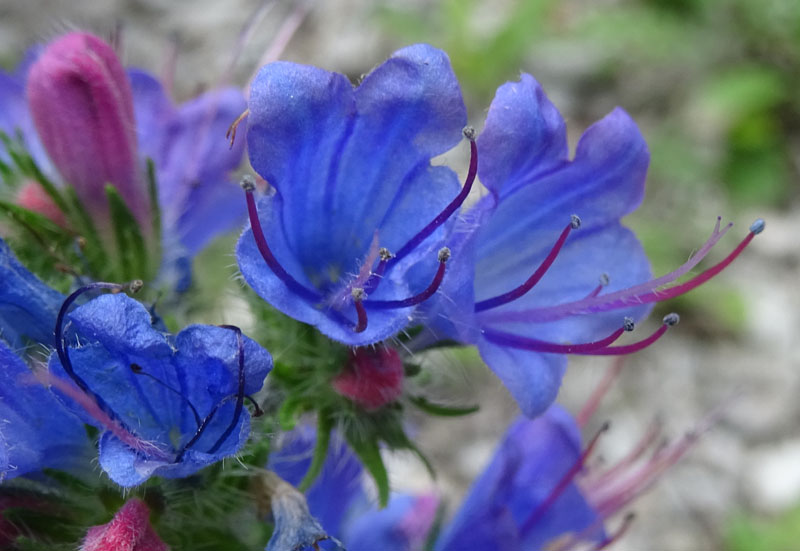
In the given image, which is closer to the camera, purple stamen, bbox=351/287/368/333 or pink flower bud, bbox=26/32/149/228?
purple stamen, bbox=351/287/368/333

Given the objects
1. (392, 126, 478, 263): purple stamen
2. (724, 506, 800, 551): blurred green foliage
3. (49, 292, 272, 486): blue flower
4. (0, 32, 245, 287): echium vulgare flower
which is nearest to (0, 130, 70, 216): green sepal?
(0, 32, 245, 287): echium vulgare flower

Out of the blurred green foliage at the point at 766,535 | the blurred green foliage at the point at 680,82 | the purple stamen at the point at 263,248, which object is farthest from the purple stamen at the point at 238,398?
the blurred green foliage at the point at 680,82

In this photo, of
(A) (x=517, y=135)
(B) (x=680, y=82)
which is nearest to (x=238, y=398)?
(A) (x=517, y=135)

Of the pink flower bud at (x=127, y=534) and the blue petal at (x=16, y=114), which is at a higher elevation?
the blue petal at (x=16, y=114)

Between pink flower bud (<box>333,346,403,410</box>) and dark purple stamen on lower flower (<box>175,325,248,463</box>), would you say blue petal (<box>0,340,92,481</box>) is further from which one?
pink flower bud (<box>333,346,403,410</box>)

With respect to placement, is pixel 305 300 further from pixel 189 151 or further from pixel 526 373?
pixel 189 151

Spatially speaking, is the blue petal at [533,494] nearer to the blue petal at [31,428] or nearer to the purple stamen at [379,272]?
the purple stamen at [379,272]
